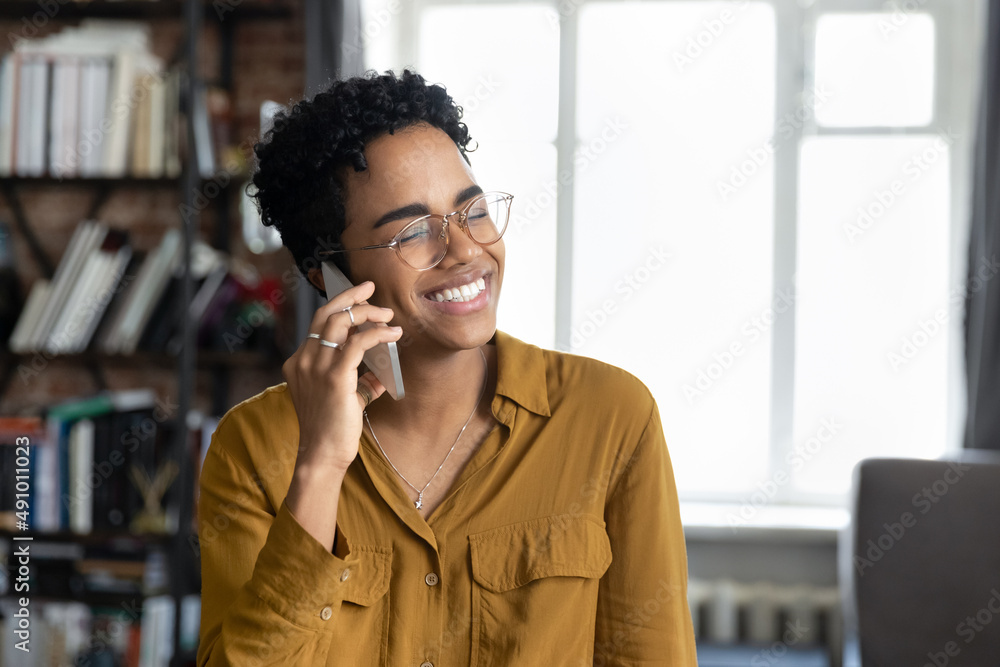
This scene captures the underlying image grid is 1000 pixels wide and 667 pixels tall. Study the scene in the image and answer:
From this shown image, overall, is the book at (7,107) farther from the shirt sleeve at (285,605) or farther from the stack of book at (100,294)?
the shirt sleeve at (285,605)

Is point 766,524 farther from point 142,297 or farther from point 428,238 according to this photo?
point 142,297

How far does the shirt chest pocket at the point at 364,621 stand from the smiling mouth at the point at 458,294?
1.26 feet

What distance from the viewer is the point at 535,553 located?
1.20 metres

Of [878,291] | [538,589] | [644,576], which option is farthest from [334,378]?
[878,291]

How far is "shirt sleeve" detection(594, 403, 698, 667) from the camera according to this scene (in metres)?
1.17

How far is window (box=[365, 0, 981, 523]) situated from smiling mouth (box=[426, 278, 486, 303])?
1.85 metres

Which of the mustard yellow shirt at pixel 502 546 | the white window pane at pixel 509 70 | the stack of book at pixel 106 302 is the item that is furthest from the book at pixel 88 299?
the mustard yellow shirt at pixel 502 546

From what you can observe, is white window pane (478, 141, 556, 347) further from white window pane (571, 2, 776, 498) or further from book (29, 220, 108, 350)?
book (29, 220, 108, 350)

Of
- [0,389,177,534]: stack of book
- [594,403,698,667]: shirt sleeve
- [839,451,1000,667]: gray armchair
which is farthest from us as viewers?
[0,389,177,534]: stack of book

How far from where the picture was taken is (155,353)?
2570 mm

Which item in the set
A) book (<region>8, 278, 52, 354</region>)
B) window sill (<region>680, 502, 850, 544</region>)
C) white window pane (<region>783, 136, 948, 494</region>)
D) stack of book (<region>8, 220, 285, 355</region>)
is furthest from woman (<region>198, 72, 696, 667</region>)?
white window pane (<region>783, 136, 948, 494</region>)

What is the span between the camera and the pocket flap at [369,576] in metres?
1.16

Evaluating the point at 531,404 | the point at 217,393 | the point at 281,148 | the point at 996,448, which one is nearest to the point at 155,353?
the point at 217,393

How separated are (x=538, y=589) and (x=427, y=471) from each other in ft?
0.81
